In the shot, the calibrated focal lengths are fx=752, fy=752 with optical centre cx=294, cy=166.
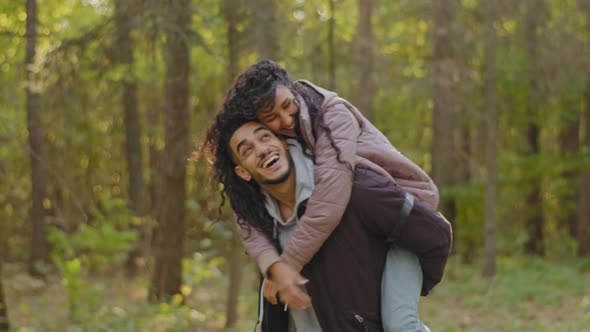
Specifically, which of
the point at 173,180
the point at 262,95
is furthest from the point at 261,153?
the point at 173,180

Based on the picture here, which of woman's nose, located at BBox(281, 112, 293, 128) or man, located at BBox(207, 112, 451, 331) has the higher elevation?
woman's nose, located at BBox(281, 112, 293, 128)

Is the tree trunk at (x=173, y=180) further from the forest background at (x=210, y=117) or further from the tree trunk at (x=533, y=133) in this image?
the tree trunk at (x=533, y=133)

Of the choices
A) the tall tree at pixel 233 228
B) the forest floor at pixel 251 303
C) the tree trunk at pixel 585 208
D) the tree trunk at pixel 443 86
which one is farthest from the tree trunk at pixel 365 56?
the tree trunk at pixel 585 208

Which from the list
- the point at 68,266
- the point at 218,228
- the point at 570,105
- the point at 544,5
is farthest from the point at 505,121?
the point at 68,266

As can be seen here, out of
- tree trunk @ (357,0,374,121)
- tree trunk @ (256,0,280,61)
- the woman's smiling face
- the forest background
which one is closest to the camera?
the woman's smiling face

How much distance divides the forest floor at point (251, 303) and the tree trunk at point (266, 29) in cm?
326

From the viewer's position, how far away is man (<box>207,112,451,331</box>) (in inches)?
120

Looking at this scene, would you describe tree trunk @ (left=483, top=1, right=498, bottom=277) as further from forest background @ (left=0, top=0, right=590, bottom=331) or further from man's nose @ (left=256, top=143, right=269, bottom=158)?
man's nose @ (left=256, top=143, right=269, bottom=158)

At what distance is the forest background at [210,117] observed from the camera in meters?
9.50

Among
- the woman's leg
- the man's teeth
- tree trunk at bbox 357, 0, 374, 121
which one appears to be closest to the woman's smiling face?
the man's teeth

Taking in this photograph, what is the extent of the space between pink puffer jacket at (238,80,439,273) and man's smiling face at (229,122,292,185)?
13cm

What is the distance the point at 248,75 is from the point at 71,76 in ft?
16.7

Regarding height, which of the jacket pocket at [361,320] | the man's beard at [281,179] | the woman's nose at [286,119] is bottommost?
the jacket pocket at [361,320]

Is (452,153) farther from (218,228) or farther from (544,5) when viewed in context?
(218,228)
